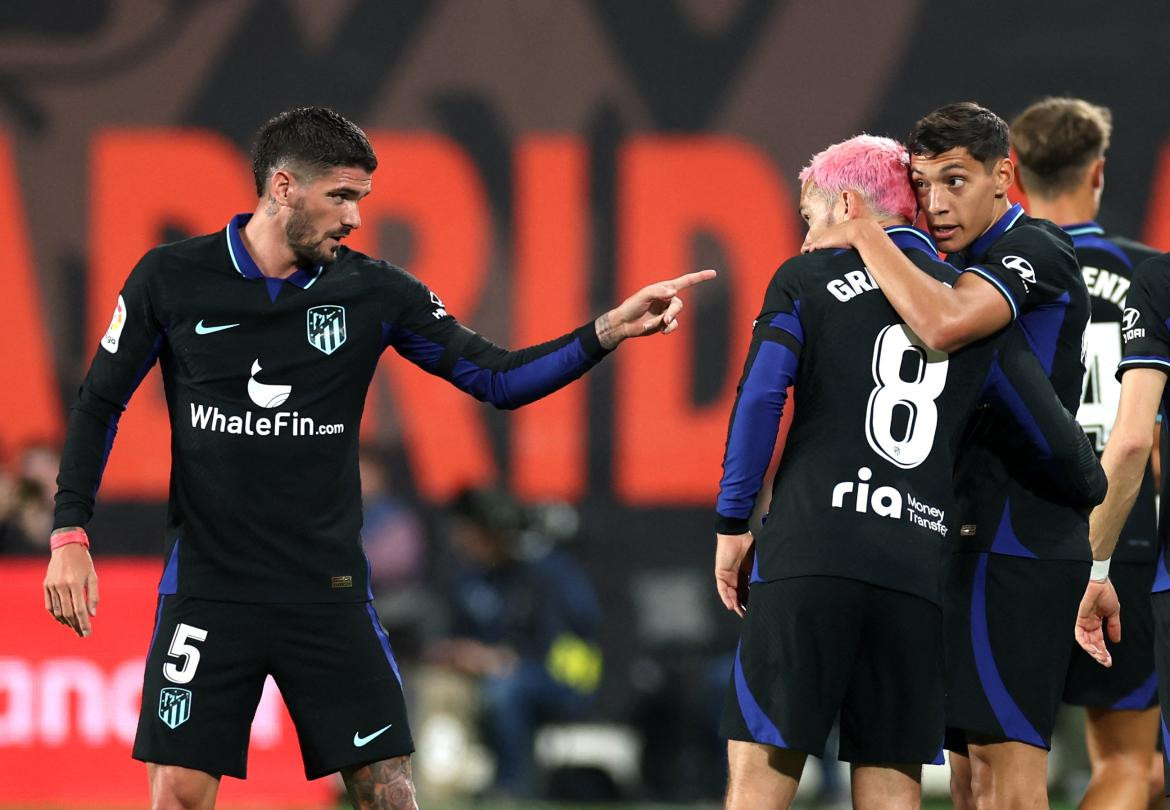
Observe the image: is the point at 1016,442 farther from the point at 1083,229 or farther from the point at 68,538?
the point at 68,538

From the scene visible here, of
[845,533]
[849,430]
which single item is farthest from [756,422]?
[845,533]

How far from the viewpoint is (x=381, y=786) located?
13.7 feet

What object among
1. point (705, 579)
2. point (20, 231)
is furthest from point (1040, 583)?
point (20, 231)

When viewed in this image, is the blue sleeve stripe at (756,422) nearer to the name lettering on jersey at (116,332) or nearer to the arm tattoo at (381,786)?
the arm tattoo at (381,786)

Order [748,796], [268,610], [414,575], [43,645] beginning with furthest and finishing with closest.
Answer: [414,575]
[43,645]
[268,610]
[748,796]

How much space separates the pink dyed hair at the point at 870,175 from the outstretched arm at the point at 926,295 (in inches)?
4.2

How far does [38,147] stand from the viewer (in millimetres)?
10922

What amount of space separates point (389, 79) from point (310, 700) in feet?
24.3

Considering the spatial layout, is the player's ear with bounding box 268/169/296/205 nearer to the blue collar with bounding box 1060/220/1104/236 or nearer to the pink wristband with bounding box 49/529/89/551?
the pink wristband with bounding box 49/529/89/551

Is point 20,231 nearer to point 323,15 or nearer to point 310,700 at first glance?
point 323,15

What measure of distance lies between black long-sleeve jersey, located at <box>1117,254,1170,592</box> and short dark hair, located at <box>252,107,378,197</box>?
2.04 m

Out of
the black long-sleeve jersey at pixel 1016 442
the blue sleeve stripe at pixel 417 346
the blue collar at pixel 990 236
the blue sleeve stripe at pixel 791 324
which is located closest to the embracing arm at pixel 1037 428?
the black long-sleeve jersey at pixel 1016 442

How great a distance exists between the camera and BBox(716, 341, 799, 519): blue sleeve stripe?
12.8ft

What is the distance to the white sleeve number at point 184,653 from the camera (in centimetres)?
411
